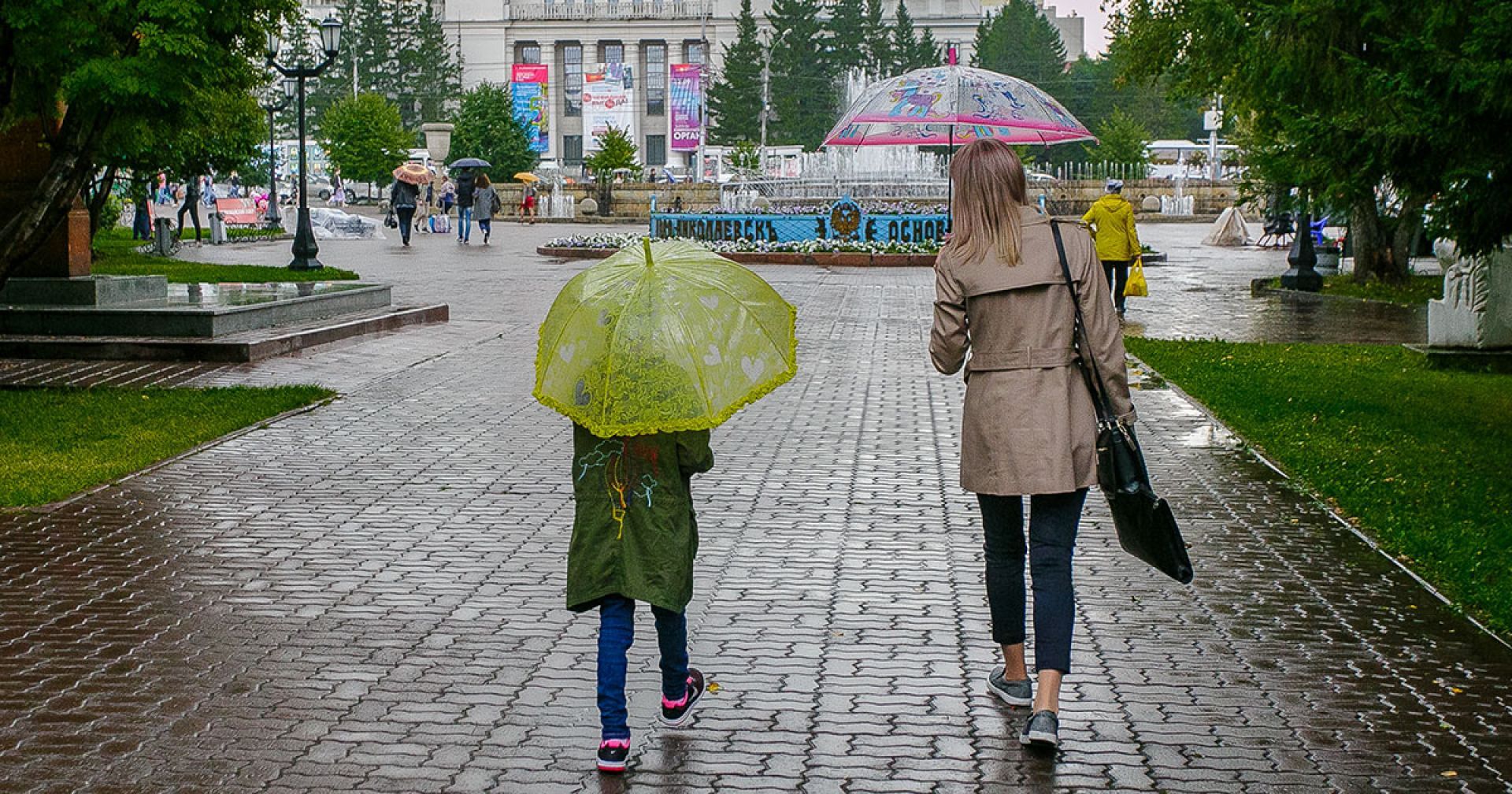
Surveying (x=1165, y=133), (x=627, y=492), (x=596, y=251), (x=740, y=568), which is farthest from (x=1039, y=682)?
(x=1165, y=133)

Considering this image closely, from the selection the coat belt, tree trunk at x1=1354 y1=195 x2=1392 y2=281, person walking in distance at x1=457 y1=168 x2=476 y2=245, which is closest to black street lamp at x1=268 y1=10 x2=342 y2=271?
person walking in distance at x1=457 y1=168 x2=476 y2=245

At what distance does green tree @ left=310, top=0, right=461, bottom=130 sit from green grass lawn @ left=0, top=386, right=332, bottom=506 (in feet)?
299

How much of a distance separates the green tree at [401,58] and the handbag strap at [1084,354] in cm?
9921

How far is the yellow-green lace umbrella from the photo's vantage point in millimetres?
4512

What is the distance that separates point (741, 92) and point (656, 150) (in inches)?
750

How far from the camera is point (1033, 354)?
4930 millimetres

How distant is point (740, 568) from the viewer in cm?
720

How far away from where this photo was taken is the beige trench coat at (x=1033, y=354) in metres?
4.91

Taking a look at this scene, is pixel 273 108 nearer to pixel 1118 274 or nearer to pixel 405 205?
pixel 405 205

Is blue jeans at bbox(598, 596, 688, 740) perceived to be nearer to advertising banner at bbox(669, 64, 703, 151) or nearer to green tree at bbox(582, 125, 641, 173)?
green tree at bbox(582, 125, 641, 173)

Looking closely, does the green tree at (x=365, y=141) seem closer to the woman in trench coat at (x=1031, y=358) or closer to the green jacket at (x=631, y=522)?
the woman in trench coat at (x=1031, y=358)

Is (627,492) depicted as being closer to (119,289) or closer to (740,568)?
(740,568)

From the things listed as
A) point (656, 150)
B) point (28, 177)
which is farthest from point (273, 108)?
point (656, 150)

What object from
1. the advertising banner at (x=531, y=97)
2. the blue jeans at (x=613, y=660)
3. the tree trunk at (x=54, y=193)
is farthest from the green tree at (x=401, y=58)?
the blue jeans at (x=613, y=660)
